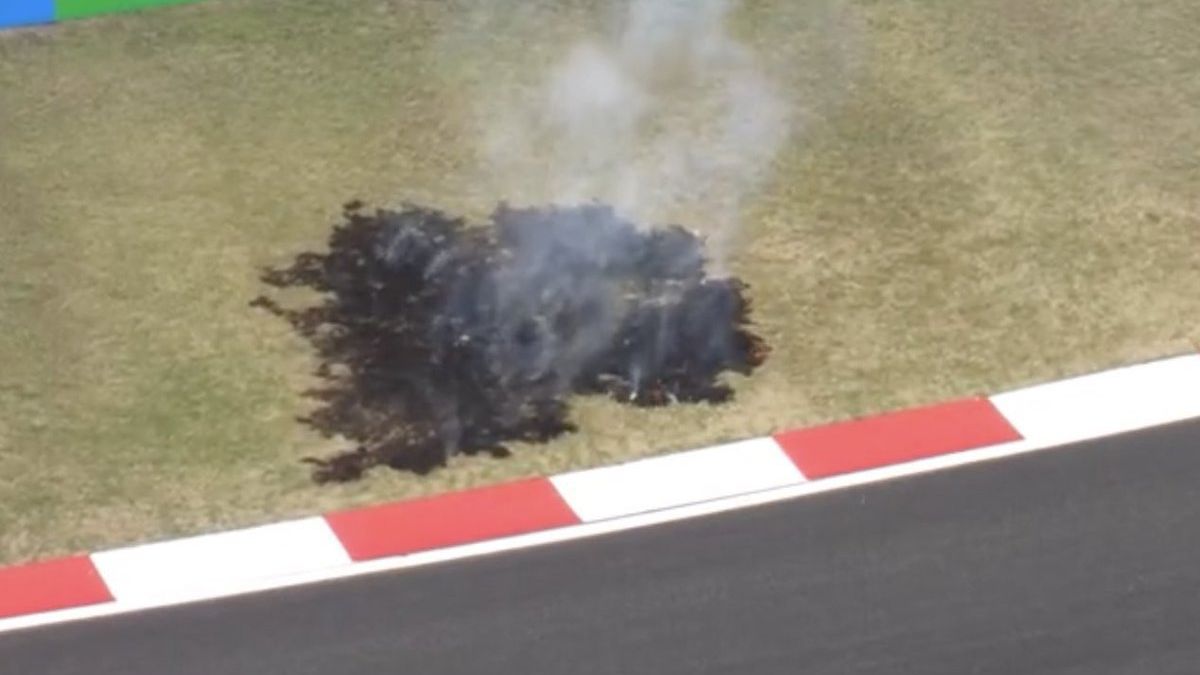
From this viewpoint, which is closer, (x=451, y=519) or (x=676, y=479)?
(x=451, y=519)

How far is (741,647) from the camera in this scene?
29.7ft

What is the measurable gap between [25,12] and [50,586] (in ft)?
17.4

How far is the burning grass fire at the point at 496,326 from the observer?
34.4ft

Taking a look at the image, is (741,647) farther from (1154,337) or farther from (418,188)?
(418,188)

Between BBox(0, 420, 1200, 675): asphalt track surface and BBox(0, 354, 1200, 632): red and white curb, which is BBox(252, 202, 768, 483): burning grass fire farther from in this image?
BBox(0, 420, 1200, 675): asphalt track surface

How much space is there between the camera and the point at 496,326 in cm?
1103

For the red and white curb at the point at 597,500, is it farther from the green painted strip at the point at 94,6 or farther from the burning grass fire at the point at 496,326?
the green painted strip at the point at 94,6

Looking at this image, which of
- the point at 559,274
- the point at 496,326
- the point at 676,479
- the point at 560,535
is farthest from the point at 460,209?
the point at 560,535

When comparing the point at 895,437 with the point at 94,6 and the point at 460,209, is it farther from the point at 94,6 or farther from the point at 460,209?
the point at 94,6

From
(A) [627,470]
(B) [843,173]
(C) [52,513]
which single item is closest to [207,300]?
(C) [52,513]

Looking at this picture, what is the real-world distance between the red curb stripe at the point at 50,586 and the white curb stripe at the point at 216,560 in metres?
0.06

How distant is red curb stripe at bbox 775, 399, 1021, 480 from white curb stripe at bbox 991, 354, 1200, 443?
4.9 inches

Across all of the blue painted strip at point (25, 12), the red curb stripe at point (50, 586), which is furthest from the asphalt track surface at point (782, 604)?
the blue painted strip at point (25, 12)

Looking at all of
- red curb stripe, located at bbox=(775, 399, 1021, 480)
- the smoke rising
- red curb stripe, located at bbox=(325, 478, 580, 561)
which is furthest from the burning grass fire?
red curb stripe, located at bbox=(775, 399, 1021, 480)
